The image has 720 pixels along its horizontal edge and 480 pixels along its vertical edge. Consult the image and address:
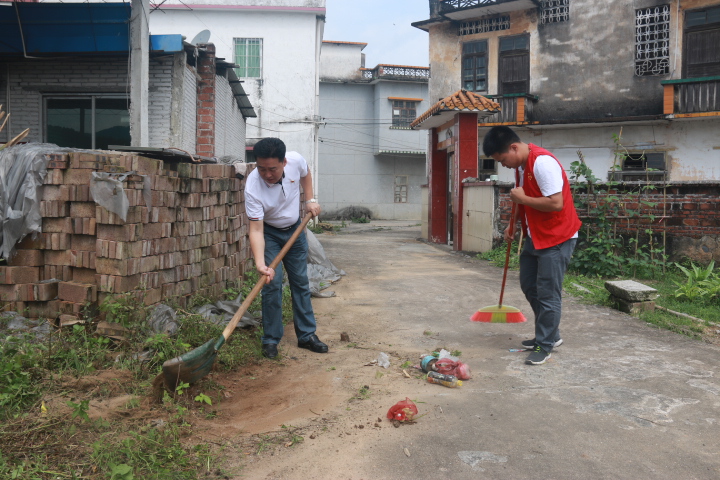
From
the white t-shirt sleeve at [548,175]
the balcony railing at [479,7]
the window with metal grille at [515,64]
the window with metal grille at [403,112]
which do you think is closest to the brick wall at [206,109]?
the white t-shirt sleeve at [548,175]

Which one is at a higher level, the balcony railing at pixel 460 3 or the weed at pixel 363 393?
Result: the balcony railing at pixel 460 3

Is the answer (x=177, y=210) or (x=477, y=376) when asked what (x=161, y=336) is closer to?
(x=177, y=210)

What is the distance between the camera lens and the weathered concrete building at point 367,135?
26906 millimetres

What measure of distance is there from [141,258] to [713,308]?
5552 millimetres

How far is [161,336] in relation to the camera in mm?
3848

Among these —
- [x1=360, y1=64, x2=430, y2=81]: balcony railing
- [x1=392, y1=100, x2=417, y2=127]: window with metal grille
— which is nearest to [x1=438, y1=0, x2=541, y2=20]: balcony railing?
[x1=360, y1=64, x2=430, y2=81]: balcony railing

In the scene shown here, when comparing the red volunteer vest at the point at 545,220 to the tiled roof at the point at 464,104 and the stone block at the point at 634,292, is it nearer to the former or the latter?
the stone block at the point at 634,292

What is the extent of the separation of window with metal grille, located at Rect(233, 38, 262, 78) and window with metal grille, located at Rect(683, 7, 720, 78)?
12737 mm

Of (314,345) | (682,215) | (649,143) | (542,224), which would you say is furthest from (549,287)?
(649,143)

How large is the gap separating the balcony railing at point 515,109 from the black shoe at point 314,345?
1301 cm

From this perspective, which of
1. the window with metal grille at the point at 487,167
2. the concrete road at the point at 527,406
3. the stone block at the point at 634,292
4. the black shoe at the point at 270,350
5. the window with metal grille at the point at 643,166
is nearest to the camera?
the concrete road at the point at 527,406

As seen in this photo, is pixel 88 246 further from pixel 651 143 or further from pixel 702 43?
pixel 702 43

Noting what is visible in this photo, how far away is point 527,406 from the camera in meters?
3.32

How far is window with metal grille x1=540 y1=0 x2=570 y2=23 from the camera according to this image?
16.5m
